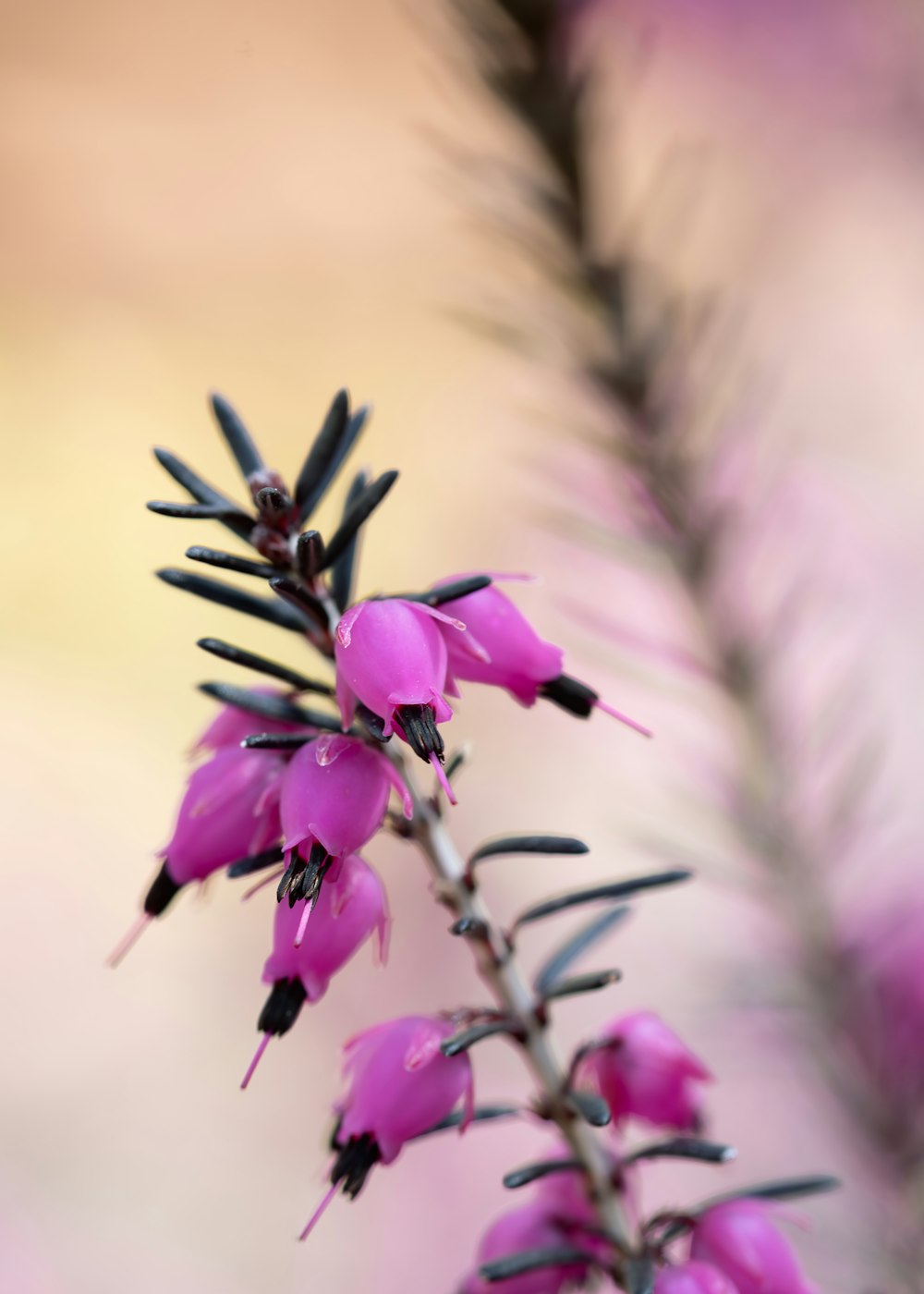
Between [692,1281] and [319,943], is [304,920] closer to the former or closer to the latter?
[319,943]

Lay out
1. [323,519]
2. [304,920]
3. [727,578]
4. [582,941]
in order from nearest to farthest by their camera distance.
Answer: [304,920]
[582,941]
[727,578]
[323,519]

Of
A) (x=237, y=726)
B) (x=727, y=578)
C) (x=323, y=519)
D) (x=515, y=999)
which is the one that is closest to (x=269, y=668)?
(x=237, y=726)

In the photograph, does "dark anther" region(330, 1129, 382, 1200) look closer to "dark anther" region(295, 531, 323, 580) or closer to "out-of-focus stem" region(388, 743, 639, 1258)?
"out-of-focus stem" region(388, 743, 639, 1258)

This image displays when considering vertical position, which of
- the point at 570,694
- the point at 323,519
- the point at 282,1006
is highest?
the point at 570,694

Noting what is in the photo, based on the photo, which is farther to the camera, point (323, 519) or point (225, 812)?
point (323, 519)

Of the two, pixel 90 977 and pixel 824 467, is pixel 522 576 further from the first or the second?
pixel 90 977

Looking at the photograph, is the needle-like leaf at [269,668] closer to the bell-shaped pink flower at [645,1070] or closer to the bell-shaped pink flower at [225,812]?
the bell-shaped pink flower at [225,812]

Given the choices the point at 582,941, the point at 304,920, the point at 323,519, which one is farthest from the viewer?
the point at 323,519

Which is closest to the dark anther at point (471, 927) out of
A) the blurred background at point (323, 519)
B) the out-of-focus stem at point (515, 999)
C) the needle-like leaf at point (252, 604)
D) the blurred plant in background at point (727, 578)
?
the out-of-focus stem at point (515, 999)
